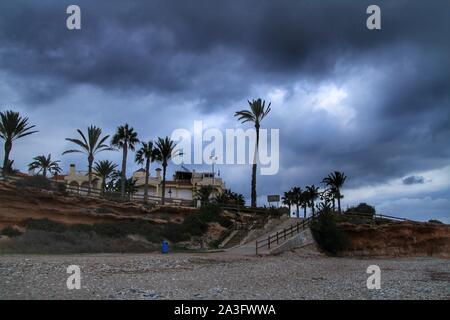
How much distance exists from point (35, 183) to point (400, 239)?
31723 mm

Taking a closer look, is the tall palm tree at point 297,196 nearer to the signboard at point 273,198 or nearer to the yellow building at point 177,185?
the yellow building at point 177,185

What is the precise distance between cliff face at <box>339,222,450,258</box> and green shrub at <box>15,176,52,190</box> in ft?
80.9

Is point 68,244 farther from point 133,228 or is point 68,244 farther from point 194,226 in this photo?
point 194,226

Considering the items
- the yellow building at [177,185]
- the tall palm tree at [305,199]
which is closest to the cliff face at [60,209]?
the yellow building at [177,185]

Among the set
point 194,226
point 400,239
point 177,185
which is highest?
point 177,185

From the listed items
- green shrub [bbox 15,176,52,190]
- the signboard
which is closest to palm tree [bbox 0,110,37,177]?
green shrub [bbox 15,176,52,190]

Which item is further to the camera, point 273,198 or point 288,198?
point 288,198

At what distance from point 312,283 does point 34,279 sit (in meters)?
10.2

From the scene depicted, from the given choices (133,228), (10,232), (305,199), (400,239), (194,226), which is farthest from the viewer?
(305,199)

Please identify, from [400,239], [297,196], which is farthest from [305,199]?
[400,239]

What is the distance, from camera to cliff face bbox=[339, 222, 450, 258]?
126ft

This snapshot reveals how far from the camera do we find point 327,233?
113 feet

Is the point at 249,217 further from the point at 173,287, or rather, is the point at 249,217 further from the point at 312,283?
the point at 173,287

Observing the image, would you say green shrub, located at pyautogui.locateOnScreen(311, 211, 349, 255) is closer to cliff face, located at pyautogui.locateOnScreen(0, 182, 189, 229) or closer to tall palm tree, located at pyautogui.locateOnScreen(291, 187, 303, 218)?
cliff face, located at pyautogui.locateOnScreen(0, 182, 189, 229)
